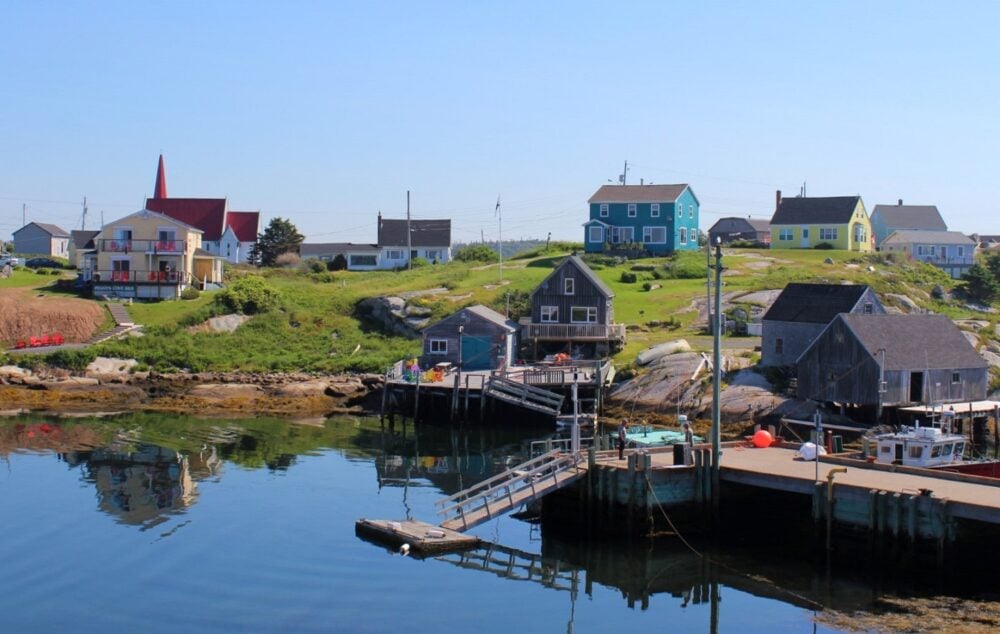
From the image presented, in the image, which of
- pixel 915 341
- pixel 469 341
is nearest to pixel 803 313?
pixel 915 341

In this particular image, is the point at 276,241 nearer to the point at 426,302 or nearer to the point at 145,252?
the point at 145,252

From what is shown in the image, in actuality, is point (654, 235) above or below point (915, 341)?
above

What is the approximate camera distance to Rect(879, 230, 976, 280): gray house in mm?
121875

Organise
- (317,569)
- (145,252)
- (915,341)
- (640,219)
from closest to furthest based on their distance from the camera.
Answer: (317,569), (915,341), (145,252), (640,219)

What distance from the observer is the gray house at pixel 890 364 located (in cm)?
5347

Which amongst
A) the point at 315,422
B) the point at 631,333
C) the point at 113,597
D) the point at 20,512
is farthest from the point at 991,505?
the point at 631,333

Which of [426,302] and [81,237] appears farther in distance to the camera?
[81,237]

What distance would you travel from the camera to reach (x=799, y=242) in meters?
114

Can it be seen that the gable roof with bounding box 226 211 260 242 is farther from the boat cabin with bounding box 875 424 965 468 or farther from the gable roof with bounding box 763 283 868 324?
the boat cabin with bounding box 875 424 965 468

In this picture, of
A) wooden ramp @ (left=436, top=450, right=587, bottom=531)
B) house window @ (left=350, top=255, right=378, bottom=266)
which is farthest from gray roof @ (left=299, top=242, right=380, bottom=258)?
wooden ramp @ (left=436, top=450, right=587, bottom=531)

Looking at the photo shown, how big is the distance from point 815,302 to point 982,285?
115 ft

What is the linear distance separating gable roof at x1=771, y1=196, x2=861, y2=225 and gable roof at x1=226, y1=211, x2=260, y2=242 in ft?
164

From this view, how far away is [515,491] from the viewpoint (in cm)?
3747

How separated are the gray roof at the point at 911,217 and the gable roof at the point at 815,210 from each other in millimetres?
27316
